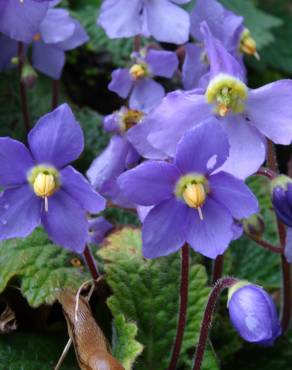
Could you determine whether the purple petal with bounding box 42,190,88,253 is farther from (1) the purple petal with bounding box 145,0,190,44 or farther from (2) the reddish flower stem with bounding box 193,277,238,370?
(1) the purple petal with bounding box 145,0,190,44

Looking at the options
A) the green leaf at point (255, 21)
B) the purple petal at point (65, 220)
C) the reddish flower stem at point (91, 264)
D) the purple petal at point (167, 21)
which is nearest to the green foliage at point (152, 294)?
the reddish flower stem at point (91, 264)

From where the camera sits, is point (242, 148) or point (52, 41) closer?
point (242, 148)

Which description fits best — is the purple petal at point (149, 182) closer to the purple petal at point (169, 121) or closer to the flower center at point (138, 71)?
the purple petal at point (169, 121)

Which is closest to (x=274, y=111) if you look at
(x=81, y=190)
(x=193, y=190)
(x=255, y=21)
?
(x=193, y=190)

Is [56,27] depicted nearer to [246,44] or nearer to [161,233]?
[246,44]

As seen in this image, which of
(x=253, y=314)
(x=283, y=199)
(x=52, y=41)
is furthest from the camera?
(x=52, y=41)
